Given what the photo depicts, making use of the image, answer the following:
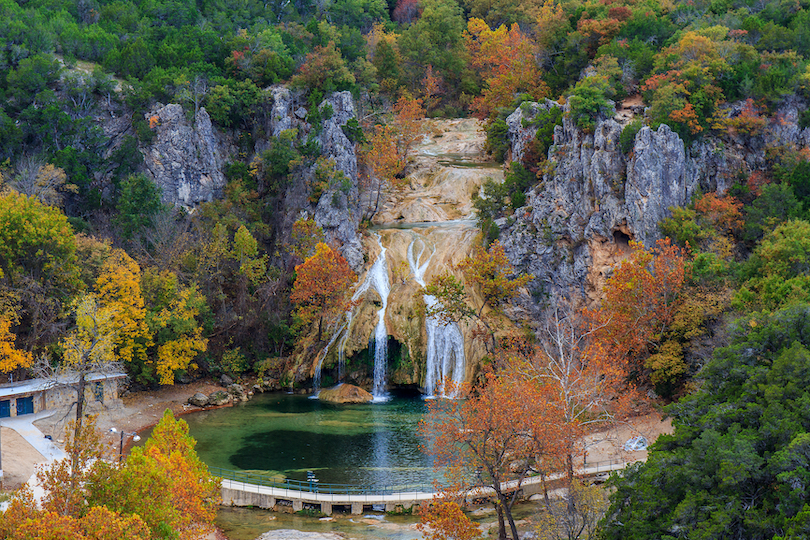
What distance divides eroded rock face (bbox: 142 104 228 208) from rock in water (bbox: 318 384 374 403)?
20528 mm

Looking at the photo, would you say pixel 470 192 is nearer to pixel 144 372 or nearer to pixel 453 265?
pixel 453 265

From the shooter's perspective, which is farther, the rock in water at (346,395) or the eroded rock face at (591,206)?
the rock in water at (346,395)

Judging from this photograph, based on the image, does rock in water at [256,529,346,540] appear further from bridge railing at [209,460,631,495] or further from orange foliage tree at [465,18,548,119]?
orange foliage tree at [465,18,548,119]

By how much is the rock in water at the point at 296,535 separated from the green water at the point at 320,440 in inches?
200

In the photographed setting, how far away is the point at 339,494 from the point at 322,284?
62.9ft

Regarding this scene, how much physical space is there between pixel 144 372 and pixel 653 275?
31.1 meters

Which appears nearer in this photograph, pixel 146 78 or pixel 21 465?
pixel 21 465

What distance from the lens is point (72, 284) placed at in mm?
44719

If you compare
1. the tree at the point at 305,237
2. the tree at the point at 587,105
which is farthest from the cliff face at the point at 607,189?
the tree at the point at 305,237

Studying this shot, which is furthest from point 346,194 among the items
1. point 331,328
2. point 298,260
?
point 331,328

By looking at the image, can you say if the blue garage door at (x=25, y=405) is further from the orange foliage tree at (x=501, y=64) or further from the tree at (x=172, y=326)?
the orange foliage tree at (x=501, y=64)

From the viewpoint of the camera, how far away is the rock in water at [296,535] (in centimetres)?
2864

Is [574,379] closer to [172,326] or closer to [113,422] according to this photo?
[172,326]

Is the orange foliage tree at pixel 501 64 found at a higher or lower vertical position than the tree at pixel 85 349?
higher
